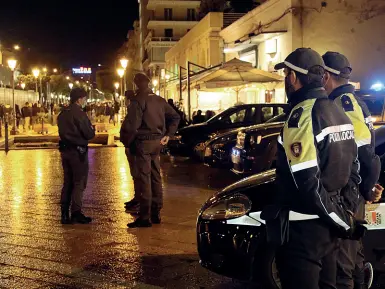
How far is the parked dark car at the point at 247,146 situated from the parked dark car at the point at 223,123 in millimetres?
2446

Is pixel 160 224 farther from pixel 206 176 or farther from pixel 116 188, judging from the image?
pixel 206 176

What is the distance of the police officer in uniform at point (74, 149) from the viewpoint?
7.69m

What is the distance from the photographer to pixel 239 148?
10.6 m

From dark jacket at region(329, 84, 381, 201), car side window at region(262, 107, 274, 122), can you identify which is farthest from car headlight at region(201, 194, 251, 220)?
car side window at region(262, 107, 274, 122)

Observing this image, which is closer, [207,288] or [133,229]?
[207,288]

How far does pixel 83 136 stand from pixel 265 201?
12.7 feet

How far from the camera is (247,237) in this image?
175 inches

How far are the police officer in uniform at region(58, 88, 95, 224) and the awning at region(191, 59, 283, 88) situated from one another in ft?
36.5

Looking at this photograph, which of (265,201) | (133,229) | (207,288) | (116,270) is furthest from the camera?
(133,229)

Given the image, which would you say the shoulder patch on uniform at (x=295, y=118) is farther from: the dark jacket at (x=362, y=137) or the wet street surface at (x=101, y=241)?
the wet street surface at (x=101, y=241)

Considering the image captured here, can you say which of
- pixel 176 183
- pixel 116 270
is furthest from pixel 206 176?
pixel 116 270

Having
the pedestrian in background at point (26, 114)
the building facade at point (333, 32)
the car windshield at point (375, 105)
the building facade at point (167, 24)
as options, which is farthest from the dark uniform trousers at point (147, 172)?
the building facade at point (167, 24)

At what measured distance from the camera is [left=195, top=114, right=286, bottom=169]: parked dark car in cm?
1023

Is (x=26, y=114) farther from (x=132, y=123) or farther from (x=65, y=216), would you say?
(x=132, y=123)
